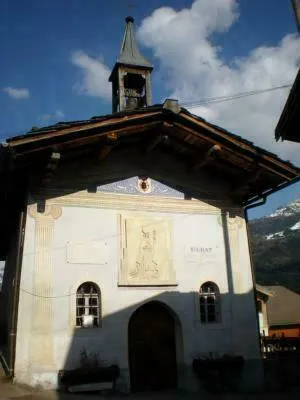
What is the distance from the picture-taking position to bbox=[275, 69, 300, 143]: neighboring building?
838 centimetres

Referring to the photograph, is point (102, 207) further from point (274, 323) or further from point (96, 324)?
point (274, 323)

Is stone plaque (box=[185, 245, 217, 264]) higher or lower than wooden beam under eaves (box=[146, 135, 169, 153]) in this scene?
lower

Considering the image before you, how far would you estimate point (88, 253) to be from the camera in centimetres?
1249

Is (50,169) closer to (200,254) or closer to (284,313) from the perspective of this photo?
(200,254)

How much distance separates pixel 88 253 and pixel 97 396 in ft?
12.0

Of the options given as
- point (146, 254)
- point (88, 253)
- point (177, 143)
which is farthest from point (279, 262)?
point (88, 253)

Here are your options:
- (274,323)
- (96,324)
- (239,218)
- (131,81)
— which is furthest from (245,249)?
(274,323)

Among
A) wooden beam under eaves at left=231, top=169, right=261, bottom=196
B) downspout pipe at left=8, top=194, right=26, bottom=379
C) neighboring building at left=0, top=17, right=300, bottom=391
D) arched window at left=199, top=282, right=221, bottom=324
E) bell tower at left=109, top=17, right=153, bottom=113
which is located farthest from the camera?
bell tower at left=109, top=17, right=153, bottom=113

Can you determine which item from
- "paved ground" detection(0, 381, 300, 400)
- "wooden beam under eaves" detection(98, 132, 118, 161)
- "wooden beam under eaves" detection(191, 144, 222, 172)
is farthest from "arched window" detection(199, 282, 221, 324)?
"wooden beam under eaves" detection(98, 132, 118, 161)

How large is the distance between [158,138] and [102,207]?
2.56 metres

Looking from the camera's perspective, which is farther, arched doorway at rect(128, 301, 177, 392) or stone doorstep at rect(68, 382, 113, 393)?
arched doorway at rect(128, 301, 177, 392)

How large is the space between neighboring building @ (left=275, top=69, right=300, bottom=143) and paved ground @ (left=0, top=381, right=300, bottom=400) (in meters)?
6.38

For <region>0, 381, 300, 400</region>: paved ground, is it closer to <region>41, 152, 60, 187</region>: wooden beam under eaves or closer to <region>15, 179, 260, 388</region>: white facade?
<region>15, 179, 260, 388</region>: white facade

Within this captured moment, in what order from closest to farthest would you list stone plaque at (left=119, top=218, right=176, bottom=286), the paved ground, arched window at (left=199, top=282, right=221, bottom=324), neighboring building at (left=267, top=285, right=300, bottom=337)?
the paved ground
stone plaque at (left=119, top=218, right=176, bottom=286)
arched window at (left=199, top=282, right=221, bottom=324)
neighboring building at (left=267, top=285, right=300, bottom=337)
